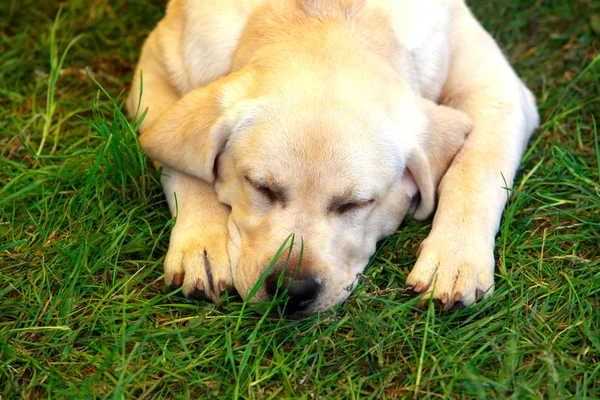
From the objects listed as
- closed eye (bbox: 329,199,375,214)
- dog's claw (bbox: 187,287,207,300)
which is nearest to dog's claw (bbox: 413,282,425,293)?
closed eye (bbox: 329,199,375,214)

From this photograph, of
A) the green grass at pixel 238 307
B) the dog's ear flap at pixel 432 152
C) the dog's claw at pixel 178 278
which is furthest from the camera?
the dog's ear flap at pixel 432 152

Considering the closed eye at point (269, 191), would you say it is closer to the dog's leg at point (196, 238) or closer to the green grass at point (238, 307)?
the dog's leg at point (196, 238)

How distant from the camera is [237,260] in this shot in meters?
3.14

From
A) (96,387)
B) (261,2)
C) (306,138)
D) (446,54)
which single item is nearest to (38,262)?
(96,387)

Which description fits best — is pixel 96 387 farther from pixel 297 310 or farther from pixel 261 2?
pixel 261 2

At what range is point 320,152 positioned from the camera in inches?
116

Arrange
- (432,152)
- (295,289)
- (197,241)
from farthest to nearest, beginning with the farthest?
(432,152) < (197,241) < (295,289)

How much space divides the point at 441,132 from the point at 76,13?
119 inches

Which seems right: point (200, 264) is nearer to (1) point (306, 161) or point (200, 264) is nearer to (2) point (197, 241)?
(2) point (197, 241)

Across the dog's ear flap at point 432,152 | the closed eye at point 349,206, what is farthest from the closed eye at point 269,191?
the dog's ear flap at point 432,152

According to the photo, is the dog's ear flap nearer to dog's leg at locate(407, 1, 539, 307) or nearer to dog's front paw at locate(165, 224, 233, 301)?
dog's leg at locate(407, 1, 539, 307)

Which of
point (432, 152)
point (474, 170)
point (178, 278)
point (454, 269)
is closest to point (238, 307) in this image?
point (178, 278)

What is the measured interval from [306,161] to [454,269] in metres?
0.78

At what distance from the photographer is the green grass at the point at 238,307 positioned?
2.80m
